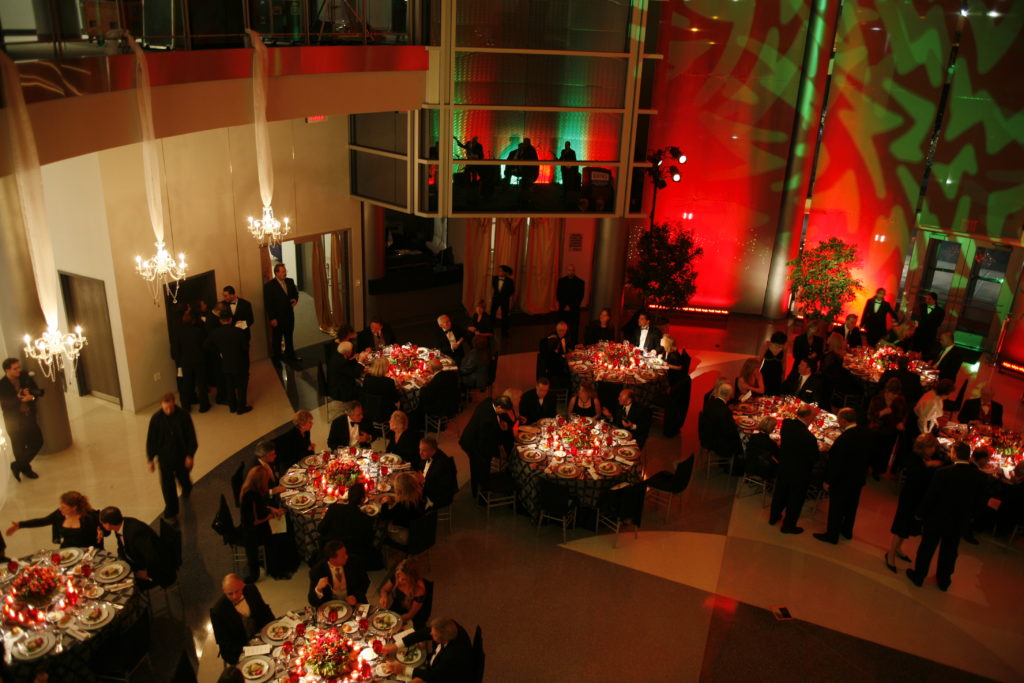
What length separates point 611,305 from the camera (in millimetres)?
14430

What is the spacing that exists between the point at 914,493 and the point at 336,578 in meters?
5.61

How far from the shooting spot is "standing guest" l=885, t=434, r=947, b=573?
7977 mm

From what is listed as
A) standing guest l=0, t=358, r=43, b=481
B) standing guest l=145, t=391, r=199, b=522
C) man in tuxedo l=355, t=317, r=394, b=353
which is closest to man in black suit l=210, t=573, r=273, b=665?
standing guest l=145, t=391, r=199, b=522

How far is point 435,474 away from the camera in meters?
7.99

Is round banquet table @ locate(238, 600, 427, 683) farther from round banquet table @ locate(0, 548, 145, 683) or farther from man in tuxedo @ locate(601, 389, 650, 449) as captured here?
man in tuxedo @ locate(601, 389, 650, 449)

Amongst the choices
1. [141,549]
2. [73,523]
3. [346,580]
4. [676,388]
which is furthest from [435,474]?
[676,388]

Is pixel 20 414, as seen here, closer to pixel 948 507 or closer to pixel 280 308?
pixel 280 308

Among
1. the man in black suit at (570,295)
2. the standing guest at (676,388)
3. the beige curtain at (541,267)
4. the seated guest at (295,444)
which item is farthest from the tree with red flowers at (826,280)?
the seated guest at (295,444)

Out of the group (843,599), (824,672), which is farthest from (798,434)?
(824,672)

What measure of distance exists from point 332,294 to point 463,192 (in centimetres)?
320

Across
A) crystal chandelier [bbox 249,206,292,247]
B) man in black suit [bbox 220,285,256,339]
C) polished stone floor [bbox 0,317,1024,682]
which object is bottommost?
polished stone floor [bbox 0,317,1024,682]

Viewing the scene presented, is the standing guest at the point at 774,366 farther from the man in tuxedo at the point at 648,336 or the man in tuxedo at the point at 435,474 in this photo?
the man in tuxedo at the point at 435,474

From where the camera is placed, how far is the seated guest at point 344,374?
1030cm

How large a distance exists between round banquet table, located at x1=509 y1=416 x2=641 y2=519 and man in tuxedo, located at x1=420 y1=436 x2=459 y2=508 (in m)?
0.89
